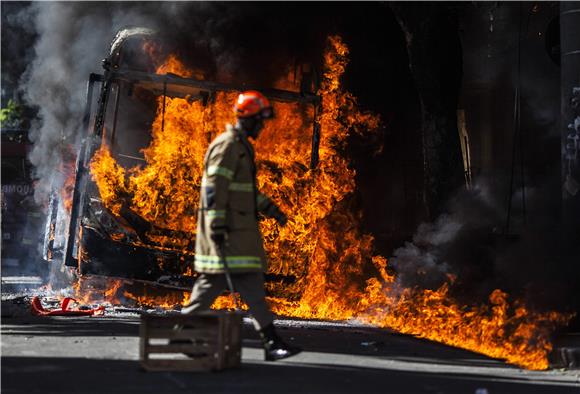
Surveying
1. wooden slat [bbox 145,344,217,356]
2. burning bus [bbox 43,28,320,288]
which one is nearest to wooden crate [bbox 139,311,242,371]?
wooden slat [bbox 145,344,217,356]

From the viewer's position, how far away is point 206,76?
38.4 ft

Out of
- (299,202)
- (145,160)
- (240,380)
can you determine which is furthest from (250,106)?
(145,160)

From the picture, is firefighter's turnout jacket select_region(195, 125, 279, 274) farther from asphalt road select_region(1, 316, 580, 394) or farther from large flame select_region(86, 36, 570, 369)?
large flame select_region(86, 36, 570, 369)

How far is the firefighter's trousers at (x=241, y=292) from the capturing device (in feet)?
21.9

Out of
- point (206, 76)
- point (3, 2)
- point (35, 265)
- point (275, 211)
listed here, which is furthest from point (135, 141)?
point (3, 2)

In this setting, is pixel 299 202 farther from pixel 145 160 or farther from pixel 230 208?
pixel 230 208

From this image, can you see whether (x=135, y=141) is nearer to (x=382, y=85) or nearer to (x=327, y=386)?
(x=382, y=85)

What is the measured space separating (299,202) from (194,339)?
16.3 feet

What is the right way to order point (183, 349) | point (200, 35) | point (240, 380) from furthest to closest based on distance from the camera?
point (200, 35) < point (183, 349) < point (240, 380)

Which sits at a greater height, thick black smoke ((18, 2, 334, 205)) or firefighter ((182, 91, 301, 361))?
thick black smoke ((18, 2, 334, 205))

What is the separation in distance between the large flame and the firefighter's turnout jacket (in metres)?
3.52

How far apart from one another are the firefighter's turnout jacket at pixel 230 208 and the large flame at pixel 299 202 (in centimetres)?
352

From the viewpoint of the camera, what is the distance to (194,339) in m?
6.37

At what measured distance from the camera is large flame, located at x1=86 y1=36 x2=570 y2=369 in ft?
35.5
